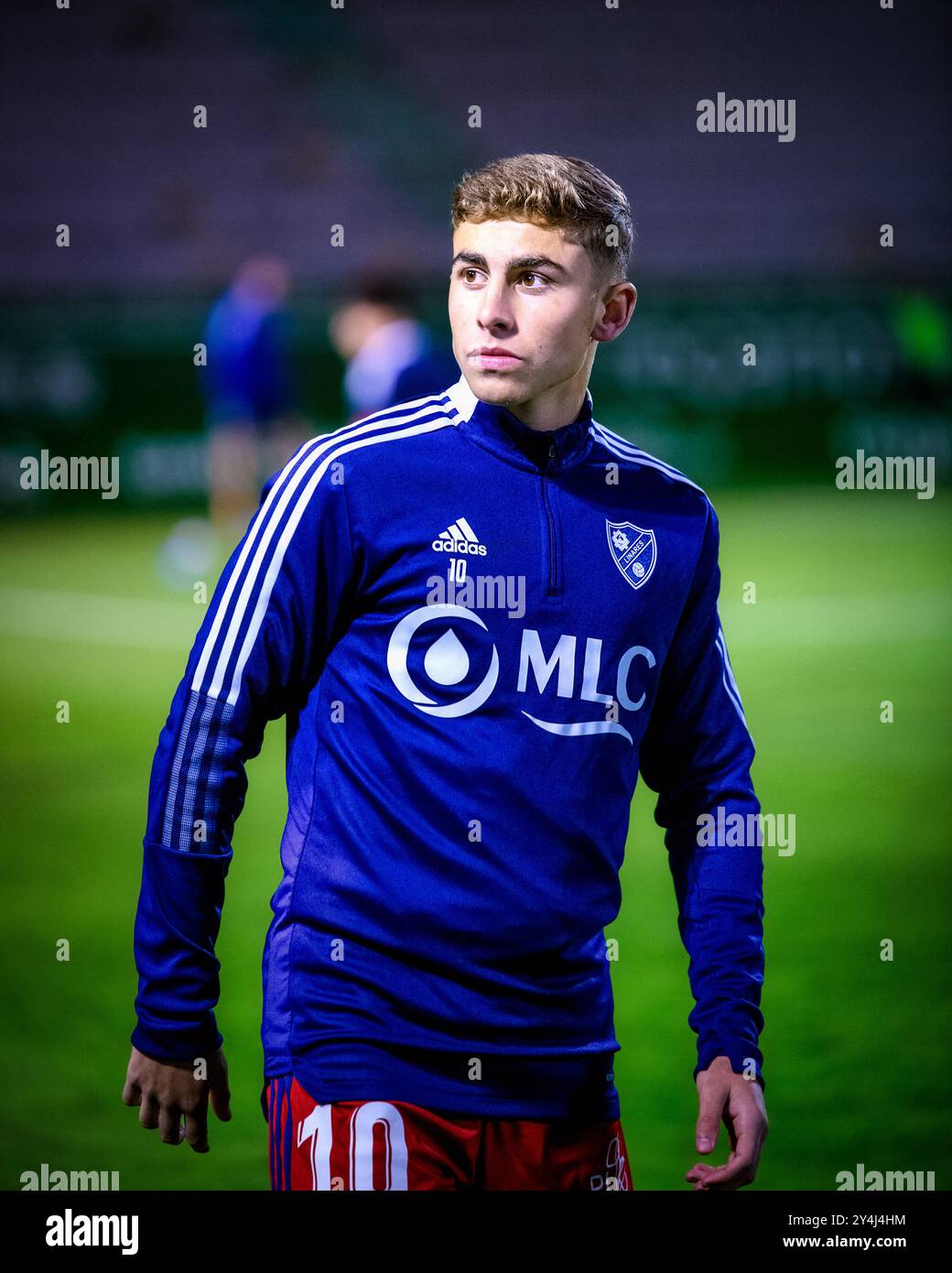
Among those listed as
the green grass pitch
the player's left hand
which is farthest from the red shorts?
the green grass pitch

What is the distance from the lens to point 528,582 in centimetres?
224

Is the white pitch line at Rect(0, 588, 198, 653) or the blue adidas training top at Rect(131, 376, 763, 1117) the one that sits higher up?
the white pitch line at Rect(0, 588, 198, 653)

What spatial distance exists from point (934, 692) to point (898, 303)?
6.65 meters

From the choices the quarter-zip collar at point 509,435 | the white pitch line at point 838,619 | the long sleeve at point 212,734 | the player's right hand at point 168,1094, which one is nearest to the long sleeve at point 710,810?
the quarter-zip collar at point 509,435

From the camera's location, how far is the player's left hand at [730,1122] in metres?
2.23

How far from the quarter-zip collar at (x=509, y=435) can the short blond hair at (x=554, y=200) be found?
23 cm

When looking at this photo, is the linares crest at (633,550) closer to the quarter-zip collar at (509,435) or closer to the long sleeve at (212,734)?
the quarter-zip collar at (509,435)

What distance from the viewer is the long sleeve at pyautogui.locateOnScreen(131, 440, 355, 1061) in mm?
2156

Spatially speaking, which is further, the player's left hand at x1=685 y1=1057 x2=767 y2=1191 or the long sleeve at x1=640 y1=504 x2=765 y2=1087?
the long sleeve at x1=640 y1=504 x2=765 y2=1087

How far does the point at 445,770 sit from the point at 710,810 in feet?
1.64

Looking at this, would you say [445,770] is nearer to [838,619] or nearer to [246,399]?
[838,619]

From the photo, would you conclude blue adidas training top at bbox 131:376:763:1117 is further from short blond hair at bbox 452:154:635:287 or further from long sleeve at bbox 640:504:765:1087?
short blond hair at bbox 452:154:635:287

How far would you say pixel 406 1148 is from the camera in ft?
6.92
